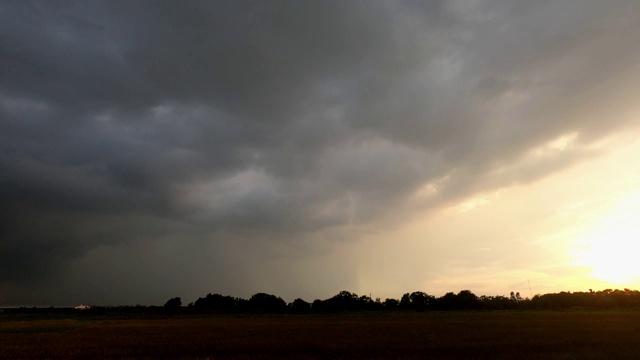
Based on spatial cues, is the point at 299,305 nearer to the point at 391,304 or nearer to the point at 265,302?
the point at 265,302

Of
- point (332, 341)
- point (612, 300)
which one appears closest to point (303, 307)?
point (612, 300)

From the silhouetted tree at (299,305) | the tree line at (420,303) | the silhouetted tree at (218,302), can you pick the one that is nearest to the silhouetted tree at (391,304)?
the tree line at (420,303)

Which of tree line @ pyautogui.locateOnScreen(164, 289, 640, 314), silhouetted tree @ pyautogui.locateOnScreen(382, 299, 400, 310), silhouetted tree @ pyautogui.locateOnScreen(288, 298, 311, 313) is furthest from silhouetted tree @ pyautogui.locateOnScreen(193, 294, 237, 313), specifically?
silhouetted tree @ pyautogui.locateOnScreen(382, 299, 400, 310)

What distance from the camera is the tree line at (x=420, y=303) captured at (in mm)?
151250

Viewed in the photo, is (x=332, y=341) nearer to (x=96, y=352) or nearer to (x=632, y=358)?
(x=96, y=352)

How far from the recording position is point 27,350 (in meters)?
32.4

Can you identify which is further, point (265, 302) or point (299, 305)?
point (265, 302)

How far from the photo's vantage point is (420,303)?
185250 mm

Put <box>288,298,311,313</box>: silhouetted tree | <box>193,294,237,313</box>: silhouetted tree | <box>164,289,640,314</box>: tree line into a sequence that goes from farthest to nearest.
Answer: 1. <box>193,294,237,313</box>: silhouetted tree
2. <box>288,298,311,313</box>: silhouetted tree
3. <box>164,289,640,314</box>: tree line

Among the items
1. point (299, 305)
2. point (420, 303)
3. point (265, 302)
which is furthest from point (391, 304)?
point (265, 302)

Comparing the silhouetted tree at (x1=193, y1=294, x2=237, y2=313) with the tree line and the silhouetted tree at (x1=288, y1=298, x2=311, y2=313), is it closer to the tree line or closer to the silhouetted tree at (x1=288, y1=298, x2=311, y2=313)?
the tree line

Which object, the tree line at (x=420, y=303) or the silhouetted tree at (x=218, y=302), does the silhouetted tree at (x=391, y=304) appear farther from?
the silhouetted tree at (x=218, y=302)

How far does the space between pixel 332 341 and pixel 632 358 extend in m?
20.9

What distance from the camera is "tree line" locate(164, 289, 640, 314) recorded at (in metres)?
151
